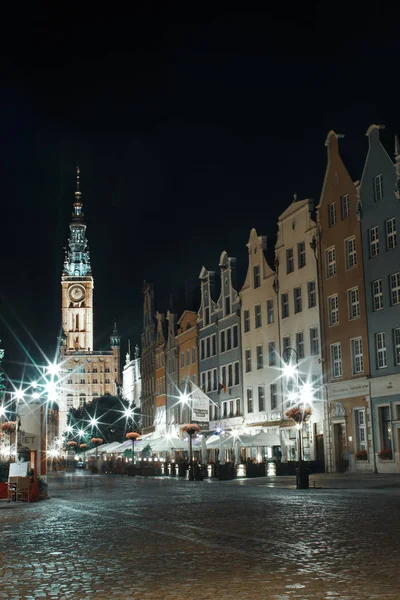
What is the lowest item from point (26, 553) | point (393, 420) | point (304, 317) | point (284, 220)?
point (26, 553)

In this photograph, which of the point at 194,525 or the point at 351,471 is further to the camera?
the point at 351,471

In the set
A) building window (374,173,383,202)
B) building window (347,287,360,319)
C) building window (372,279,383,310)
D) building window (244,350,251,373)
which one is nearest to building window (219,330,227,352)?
building window (244,350,251,373)

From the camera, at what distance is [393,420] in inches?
1614

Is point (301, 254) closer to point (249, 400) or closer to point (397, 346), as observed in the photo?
point (397, 346)

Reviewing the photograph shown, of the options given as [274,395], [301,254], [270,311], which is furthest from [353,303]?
[274,395]

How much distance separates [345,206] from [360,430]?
41.1 ft

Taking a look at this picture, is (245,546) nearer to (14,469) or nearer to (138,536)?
(138,536)

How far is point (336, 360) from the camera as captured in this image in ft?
154

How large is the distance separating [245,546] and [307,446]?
37.5 m

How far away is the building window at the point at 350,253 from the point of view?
45.6 meters

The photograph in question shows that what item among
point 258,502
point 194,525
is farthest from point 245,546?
point 258,502

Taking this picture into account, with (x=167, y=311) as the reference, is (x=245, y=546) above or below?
below

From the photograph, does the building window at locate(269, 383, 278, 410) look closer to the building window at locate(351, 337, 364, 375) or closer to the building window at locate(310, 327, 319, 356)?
the building window at locate(310, 327, 319, 356)

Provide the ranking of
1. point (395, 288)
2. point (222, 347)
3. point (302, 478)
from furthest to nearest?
point (222, 347), point (395, 288), point (302, 478)
